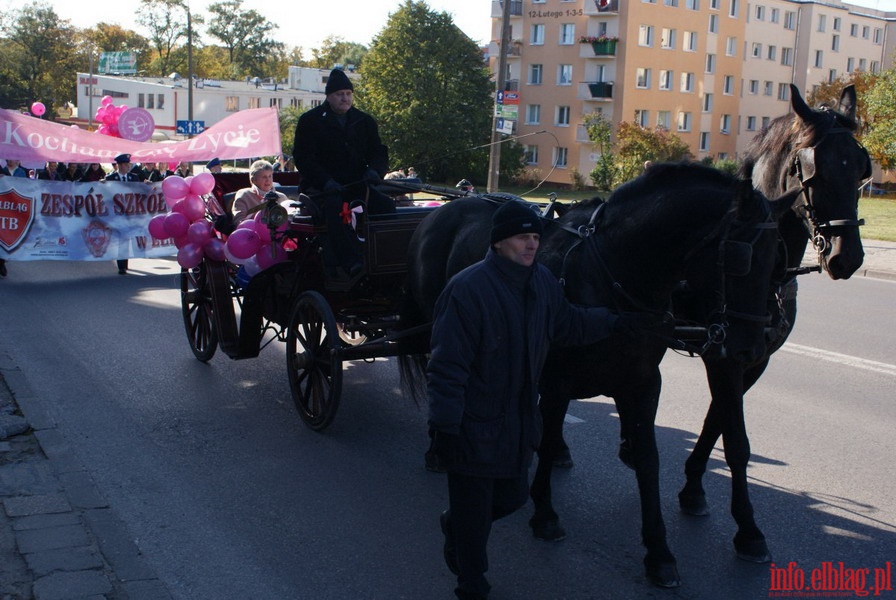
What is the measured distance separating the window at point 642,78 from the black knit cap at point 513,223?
5740cm

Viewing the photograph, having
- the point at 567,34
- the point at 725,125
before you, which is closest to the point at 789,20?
the point at 725,125

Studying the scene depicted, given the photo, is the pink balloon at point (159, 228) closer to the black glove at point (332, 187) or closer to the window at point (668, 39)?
the black glove at point (332, 187)

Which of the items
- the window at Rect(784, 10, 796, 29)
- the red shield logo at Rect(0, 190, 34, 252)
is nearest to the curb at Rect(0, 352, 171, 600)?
the red shield logo at Rect(0, 190, 34, 252)

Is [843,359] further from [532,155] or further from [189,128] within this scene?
[532,155]

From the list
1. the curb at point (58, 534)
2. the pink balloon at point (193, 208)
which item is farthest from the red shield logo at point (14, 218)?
the curb at point (58, 534)

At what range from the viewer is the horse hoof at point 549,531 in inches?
201

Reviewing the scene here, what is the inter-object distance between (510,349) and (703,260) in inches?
43.9

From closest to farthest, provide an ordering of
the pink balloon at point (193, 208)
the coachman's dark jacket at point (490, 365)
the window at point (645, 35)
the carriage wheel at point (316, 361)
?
the coachman's dark jacket at point (490, 365)
the carriage wheel at point (316, 361)
the pink balloon at point (193, 208)
the window at point (645, 35)

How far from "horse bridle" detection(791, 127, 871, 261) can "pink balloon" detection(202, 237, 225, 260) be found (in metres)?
5.20

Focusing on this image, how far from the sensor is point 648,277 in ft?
15.4

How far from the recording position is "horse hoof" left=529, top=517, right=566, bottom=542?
5.10 metres

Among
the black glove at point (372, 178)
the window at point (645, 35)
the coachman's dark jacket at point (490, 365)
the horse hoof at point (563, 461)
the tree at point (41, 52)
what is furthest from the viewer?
the tree at point (41, 52)

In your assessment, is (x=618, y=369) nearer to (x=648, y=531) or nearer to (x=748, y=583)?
(x=648, y=531)

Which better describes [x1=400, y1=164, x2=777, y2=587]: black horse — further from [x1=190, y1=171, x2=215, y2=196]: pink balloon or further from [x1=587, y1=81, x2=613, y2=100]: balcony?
[x1=587, y1=81, x2=613, y2=100]: balcony
